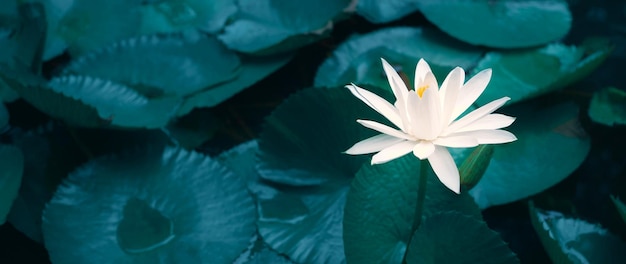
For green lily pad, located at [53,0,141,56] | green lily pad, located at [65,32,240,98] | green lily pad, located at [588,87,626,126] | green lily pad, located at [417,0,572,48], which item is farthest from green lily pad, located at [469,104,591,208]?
green lily pad, located at [53,0,141,56]

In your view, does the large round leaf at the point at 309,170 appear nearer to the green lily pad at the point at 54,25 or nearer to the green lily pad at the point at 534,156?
the green lily pad at the point at 534,156

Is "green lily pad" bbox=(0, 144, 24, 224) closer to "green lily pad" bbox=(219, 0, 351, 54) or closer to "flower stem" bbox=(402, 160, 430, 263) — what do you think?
"green lily pad" bbox=(219, 0, 351, 54)

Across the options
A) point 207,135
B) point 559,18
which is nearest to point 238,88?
point 207,135

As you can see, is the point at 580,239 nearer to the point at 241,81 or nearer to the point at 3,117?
the point at 241,81

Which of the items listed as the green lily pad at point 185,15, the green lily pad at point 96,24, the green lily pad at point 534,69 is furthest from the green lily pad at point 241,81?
the green lily pad at point 534,69

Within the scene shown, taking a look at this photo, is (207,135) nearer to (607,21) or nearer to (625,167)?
(625,167)

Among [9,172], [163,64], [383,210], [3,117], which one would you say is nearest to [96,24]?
[163,64]
